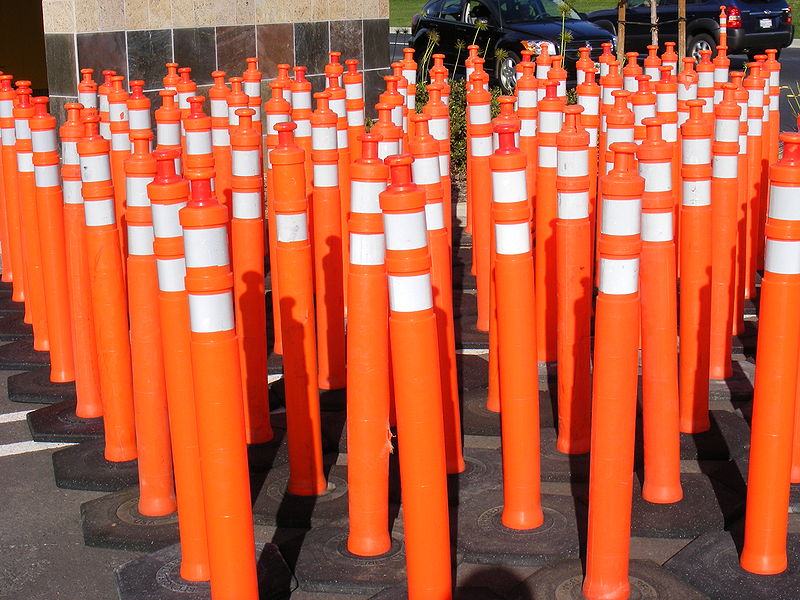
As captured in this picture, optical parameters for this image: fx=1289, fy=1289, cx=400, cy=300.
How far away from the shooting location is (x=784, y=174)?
3.90 metres

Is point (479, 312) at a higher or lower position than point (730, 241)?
lower

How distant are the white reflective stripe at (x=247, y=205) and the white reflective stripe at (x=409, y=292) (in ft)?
4.99

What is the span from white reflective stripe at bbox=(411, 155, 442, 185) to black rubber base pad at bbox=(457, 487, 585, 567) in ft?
3.93

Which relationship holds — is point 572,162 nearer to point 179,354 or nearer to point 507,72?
point 179,354

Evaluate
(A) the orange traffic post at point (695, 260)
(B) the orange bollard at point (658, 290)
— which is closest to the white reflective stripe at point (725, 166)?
(A) the orange traffic post at point (695, 260)

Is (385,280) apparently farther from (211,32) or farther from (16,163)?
(211,32)

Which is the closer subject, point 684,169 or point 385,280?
point 385,280

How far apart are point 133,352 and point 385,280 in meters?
1.05

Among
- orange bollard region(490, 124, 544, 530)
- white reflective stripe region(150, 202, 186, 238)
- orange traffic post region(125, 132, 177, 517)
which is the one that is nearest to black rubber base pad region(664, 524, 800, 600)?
orange bollard region(490, 124, 544, 530)

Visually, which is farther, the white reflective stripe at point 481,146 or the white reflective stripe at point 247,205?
the white reflective stripe at point 481,146

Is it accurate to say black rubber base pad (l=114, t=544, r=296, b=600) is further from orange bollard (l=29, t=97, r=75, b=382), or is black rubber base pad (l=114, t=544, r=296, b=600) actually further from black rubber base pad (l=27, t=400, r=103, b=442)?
orange bollard (l=29, t=97, r=75, b=382)

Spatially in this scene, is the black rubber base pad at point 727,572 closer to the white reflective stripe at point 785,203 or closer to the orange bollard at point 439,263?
the orange bollard at point 439,263

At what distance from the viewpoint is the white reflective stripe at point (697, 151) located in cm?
518

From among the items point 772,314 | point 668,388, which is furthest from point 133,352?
point 772,314
